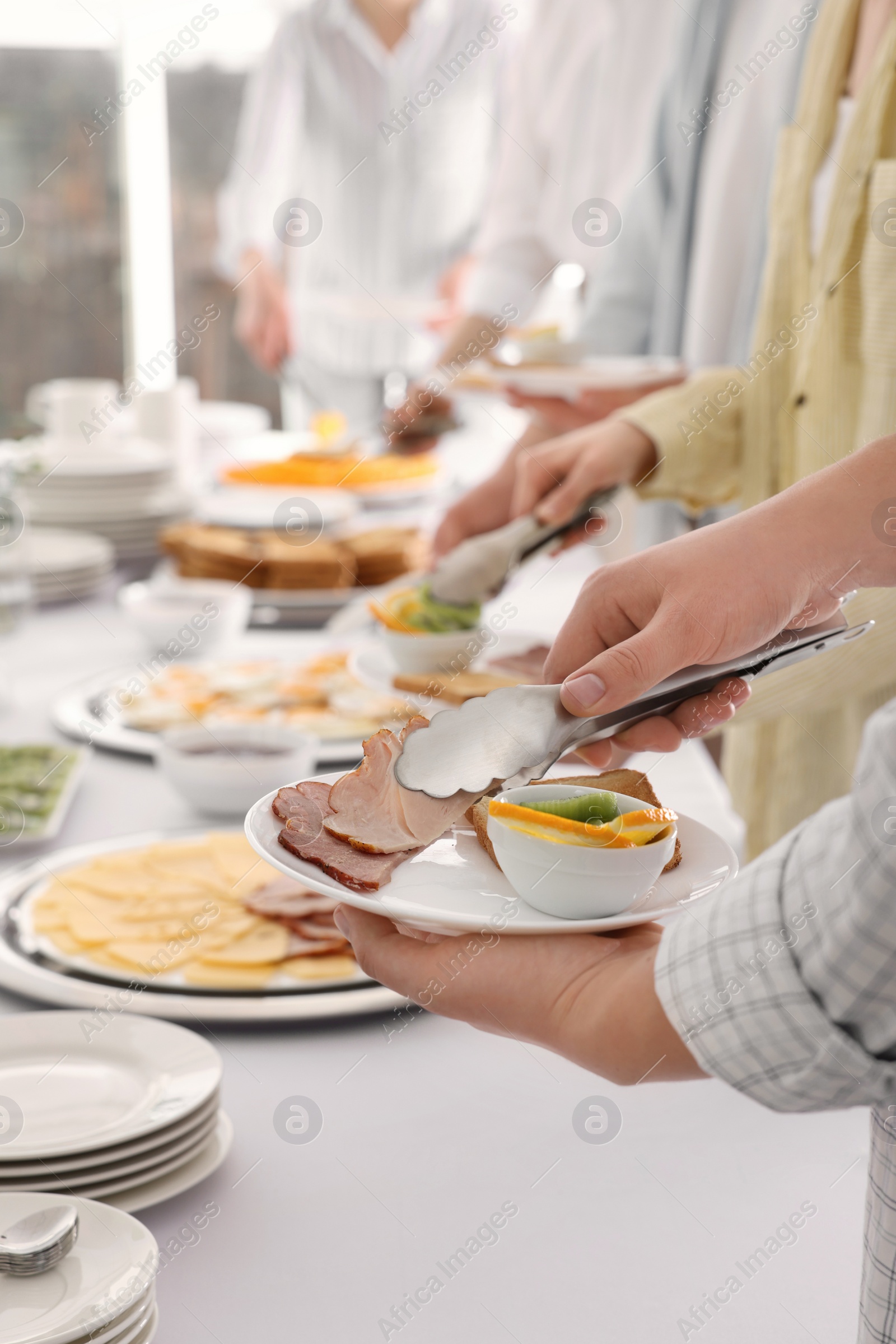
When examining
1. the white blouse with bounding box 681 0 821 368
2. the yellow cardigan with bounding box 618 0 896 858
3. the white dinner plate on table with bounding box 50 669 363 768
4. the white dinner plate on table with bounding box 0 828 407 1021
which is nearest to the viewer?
the white dinner plate on table with bounding box 0 828 407 1021

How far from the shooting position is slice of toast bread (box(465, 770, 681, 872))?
2.48 ft

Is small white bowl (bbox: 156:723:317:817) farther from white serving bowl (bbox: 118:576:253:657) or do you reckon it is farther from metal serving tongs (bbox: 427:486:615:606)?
white serving bowl (bbox: 118:576:253:657)

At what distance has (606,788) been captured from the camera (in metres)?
0.85

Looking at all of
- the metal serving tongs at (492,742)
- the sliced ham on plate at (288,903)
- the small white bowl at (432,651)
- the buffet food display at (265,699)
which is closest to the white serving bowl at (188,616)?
the buffet food display at (265,699)

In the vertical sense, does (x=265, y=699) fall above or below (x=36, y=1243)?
below

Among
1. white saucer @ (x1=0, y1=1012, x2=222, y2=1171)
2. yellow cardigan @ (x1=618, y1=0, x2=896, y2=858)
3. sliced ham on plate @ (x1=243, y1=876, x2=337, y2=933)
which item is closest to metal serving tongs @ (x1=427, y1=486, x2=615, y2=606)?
yellow cardigan @ (x1=618, y1=0, x2=896, y2=858)

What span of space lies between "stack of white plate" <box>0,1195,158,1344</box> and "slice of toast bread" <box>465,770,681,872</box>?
0.29m

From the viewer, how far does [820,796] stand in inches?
60.2

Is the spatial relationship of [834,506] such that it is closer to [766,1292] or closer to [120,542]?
[766,1292]

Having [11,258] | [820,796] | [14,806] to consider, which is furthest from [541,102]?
[11,258]

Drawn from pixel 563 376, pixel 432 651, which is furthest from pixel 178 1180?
pixel 563 376

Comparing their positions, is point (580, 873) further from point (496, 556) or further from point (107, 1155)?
point (496, 556)

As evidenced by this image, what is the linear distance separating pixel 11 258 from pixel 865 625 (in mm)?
5606

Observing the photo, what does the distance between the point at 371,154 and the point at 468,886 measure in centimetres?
410
